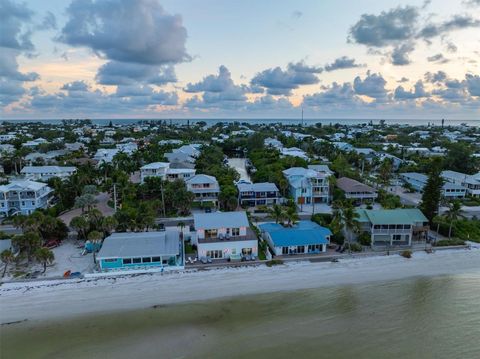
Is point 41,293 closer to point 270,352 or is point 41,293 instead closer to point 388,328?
point 270,352

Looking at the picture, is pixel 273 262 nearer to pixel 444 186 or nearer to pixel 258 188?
pixel 258 188

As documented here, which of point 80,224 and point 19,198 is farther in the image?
point 19,198

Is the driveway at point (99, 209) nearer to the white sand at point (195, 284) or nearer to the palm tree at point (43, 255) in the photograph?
the palm tree at point (43, 255)

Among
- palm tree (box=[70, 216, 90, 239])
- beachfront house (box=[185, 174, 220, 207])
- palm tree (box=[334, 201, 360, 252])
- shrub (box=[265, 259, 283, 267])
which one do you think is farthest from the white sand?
beachfront house (box=[185, 174, 220, 207])

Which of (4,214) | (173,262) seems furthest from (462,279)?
(4,214)

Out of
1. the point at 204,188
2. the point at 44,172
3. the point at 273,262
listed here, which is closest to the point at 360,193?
the point at 204,188

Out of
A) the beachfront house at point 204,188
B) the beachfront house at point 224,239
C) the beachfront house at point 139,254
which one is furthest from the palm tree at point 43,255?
the beachfront house at point 204,188

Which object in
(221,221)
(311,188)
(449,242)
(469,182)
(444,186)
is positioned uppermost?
(221,221)
